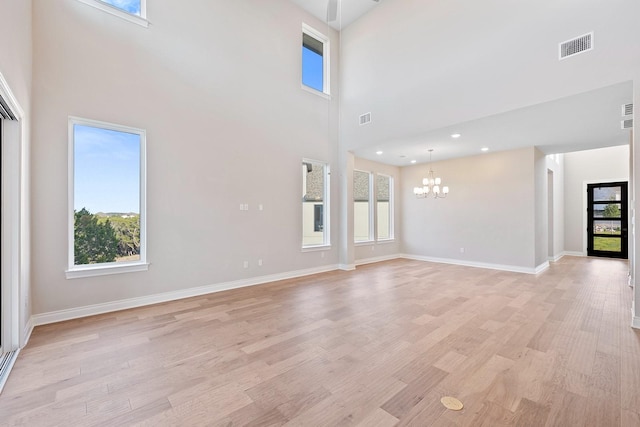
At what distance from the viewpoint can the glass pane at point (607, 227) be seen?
8562 mm

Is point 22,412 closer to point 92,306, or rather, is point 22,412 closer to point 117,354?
point 117,354

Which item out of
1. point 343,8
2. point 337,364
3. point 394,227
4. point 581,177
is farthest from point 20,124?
point 581,177

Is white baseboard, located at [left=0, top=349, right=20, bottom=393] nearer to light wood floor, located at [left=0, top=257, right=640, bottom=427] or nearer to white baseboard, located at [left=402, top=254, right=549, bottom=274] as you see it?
light wood floor, located at [left=0, top=257, right=640, bottom=427]

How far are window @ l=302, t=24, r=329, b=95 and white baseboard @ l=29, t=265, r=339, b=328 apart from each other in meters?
4.26

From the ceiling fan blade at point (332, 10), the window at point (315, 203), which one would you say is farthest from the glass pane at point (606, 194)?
the ceiling fan blade at point (332, 10)

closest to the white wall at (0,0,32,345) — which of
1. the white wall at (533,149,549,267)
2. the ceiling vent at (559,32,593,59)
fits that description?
the ceiling vent at (559,32,593,59)

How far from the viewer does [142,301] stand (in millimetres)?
4090

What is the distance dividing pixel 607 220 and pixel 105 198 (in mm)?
12726

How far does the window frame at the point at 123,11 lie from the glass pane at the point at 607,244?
1262 centimetres

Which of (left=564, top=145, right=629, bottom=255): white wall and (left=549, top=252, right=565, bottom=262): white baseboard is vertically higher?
(left=564, top=145, right=629, bottom=255): white wall

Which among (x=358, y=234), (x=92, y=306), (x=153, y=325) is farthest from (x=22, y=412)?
(x=358, y=234)

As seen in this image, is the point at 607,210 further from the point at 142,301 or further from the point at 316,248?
the point at 142,301

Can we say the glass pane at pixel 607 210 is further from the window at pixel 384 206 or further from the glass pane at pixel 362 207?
the glass pane at pixel 362 207

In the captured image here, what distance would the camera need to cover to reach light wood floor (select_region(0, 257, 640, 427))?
1842 mm
